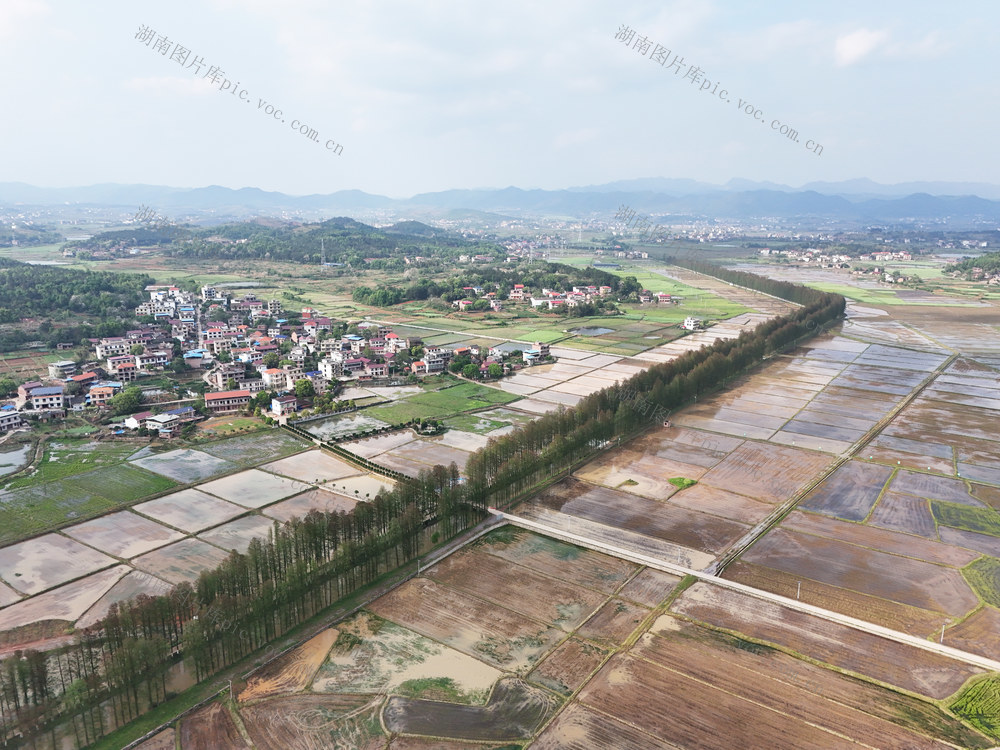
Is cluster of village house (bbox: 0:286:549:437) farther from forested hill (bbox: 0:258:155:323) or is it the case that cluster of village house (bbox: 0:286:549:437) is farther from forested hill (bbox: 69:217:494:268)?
forested hill (bbox: 69:217:494:268)

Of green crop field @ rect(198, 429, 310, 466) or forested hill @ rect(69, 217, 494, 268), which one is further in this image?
forested hill @ rect(69, 217, 494, 268)

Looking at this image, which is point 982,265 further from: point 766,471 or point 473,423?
point 473,423

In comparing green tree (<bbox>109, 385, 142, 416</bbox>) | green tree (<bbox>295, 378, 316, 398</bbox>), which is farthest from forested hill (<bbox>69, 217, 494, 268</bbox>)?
green tree (<bbox>109, 385, 142, 416</bbox>)

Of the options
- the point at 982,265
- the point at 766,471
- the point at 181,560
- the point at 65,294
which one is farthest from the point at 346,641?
the point at 982,265

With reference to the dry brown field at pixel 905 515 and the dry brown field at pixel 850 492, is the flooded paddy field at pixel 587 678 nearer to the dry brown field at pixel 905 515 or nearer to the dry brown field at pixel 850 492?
the dry brown field at pixel 905 515

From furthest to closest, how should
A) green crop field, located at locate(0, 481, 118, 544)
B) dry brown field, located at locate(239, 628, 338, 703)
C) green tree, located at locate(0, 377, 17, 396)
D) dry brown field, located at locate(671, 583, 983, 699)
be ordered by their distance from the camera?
green tree, located at locate(0, 377, 17, 396) → green crop field, located at locate(0, 481, 118, 544) → dry brown field, located at locate(671, 583, 983, 699) → dry brown field, located at locate(239, 628, 338, 703)

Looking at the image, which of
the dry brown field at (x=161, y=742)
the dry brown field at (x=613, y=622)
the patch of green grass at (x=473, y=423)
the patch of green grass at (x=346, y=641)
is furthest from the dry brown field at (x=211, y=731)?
the patch of green grass at (x=473, y=423)
